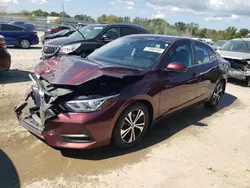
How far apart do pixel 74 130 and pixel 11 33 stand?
45.7 ft

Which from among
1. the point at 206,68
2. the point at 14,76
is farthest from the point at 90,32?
the point at 206,68

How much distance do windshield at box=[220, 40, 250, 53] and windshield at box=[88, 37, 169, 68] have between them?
21.9ft

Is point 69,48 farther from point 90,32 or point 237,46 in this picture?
point 237,46

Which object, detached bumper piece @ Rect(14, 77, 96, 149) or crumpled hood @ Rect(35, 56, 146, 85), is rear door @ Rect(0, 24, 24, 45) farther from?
detached bumper piece @ Rect(14, 77, 96, 149)

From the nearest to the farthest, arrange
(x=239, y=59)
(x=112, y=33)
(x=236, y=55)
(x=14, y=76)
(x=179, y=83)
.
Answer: (x=179, y=83)
(x=14, y=76)
(x=112, y=33)
(x=239, y=59)
(x=236, y=55)

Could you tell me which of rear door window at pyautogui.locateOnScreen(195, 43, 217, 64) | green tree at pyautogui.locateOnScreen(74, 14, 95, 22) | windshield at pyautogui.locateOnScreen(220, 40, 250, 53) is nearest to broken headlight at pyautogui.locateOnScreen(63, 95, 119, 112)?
rear door window at pyautogui.locateOnScreen(195, 43, 217, 64)

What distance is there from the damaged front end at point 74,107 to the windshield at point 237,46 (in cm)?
805

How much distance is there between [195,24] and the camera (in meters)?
53.3

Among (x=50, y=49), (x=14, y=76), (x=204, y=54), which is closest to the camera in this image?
(x=204, y=54)

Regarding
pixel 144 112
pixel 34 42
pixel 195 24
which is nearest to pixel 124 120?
pixel 144 112

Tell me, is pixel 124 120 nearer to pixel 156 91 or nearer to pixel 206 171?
pixel 156 91

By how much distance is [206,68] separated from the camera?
17.4ft

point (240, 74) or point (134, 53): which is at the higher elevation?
point (134, 53)

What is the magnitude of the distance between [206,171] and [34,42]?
15.1m
